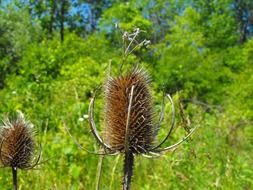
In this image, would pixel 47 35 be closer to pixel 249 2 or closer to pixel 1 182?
pixel 249 2

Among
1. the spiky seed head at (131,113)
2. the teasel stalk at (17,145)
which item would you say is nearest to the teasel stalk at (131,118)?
the spiky seed head at (131,113)

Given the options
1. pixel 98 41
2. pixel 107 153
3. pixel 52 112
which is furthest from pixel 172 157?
pixel 98 41

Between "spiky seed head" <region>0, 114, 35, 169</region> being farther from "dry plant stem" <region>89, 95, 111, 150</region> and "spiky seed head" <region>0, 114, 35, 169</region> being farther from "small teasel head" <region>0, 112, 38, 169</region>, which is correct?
"dry plant stem" <region>89, 95, 111, 150</region>

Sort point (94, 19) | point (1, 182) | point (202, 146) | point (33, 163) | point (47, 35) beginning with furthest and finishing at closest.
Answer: point (94, 19)
point (47, 35)
point (202, 146)
point (1, 182)
point (33, 163)

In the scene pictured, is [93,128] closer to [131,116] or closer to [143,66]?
[131,116]

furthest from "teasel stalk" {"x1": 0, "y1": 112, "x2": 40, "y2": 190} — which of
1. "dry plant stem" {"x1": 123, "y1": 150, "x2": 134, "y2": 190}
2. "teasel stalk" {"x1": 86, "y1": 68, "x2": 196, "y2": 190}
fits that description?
"dry plant stem" {"x1": 123, "y1": 150, "x2": 134, "y2": 190}

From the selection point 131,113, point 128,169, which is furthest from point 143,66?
point 128,169

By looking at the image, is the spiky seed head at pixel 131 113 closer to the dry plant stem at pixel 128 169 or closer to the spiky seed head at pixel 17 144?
the dry plant stem at pixel 128 169
